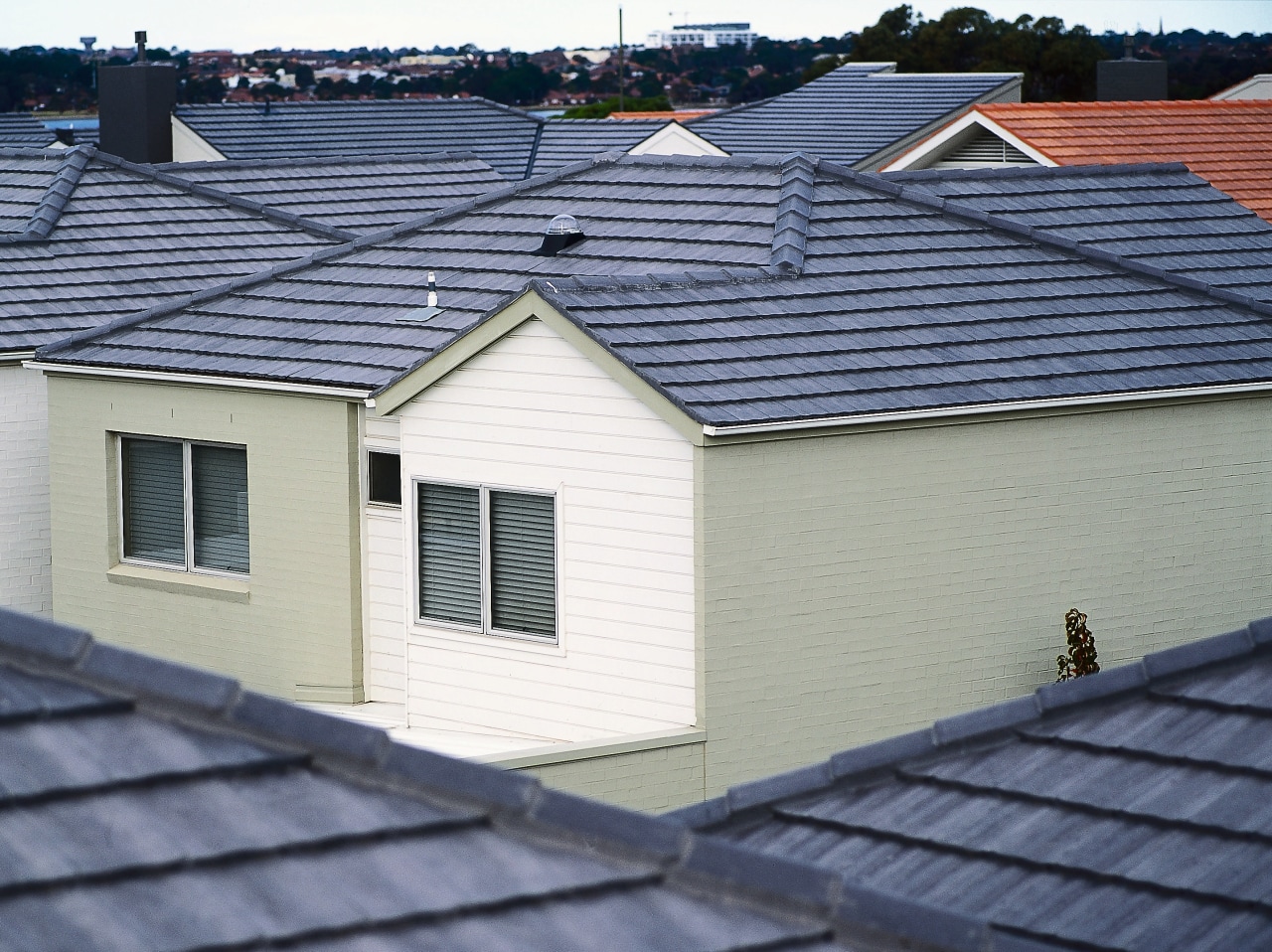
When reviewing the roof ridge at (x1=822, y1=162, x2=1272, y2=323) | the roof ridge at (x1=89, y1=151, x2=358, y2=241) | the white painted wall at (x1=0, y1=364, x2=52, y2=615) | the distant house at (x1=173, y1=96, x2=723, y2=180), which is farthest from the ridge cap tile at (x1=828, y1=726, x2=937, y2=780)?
the distant house at (x1=173, y1=96, x2=723, y2=180)

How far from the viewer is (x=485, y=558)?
14.6 m

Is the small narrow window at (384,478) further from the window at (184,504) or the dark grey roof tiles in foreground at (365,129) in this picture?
the dark grey roof tiles in foreground at (365,129)

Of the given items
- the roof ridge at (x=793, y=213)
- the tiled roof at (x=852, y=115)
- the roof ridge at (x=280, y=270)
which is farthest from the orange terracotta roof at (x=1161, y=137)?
the roof ridge at (x=280, y=270)

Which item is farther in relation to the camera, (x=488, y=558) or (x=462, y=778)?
(x=488, y=558)

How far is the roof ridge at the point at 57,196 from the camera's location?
66.7 ft

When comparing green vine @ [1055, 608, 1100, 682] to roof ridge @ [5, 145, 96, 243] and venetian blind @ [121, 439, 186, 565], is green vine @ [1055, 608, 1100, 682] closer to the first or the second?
venetian blind @ [121, 439, 186, 565]

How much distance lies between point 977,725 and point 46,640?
3852 mm

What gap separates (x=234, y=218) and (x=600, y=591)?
10307 mm

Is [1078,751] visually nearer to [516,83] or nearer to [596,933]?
[596,933]

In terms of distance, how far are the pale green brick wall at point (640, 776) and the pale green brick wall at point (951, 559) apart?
0.64 ft

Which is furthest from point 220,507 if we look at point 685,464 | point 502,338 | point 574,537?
point 685,464

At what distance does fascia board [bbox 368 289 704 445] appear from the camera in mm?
13297

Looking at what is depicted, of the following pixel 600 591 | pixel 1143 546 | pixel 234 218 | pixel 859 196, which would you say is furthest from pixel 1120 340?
pixel 234 218

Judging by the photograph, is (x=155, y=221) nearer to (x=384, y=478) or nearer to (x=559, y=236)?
(x=559, y=236)
